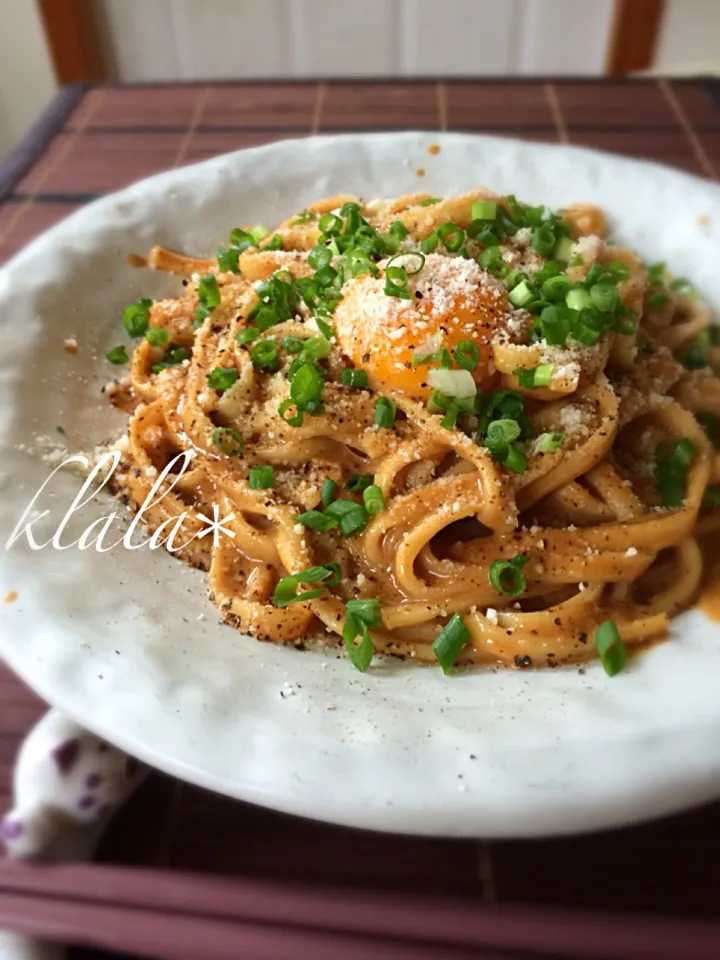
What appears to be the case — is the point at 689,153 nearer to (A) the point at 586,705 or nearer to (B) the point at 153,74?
(A) the point at 586,705

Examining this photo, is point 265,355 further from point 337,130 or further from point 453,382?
point 337,130

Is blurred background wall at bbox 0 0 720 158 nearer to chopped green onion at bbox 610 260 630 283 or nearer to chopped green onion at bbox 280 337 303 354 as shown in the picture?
chopped green onion at bbox 610 260 630 283

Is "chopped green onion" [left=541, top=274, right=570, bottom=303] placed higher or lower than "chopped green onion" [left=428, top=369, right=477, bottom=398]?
higher

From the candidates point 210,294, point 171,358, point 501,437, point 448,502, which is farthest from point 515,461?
point 171,358

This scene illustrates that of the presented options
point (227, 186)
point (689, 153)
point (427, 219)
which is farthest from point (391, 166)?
point (689, 153)

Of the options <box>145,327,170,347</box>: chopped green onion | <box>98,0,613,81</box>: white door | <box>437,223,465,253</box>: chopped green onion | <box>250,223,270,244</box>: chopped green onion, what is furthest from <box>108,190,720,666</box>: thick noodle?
<box>98,0,613,81</box>: white door

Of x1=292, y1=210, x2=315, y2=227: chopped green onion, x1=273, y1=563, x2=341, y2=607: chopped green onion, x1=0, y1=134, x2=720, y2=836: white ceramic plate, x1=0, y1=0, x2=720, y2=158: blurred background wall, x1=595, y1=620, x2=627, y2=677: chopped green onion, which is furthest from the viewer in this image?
x1=0, y1=0, x2=720, y2=158: blurred background wall

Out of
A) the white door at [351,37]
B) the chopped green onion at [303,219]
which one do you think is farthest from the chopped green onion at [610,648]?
the white door at [351,37]
